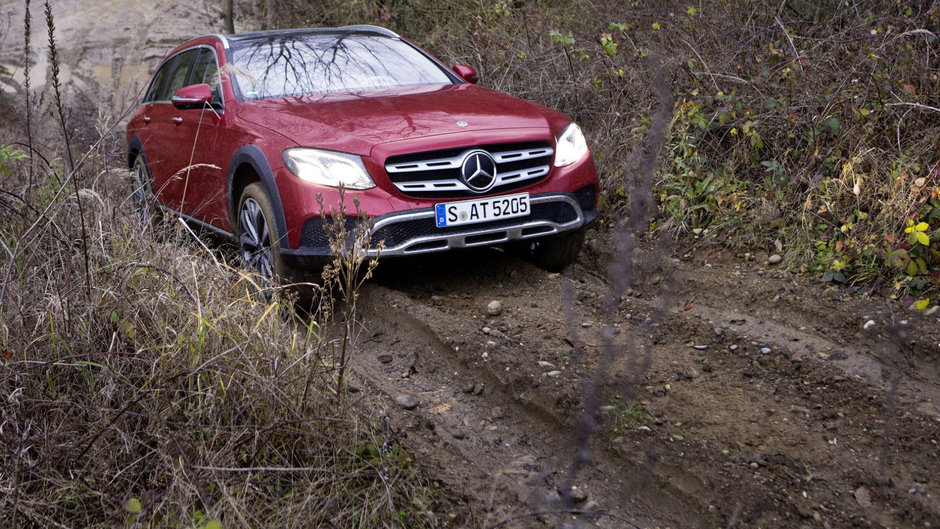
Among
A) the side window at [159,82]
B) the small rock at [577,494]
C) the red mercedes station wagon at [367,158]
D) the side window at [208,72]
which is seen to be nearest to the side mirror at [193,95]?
the red mercedes station wagon at [367,158]

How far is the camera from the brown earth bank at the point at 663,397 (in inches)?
107

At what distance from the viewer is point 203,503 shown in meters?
2.46

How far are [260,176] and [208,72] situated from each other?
5.66 feet

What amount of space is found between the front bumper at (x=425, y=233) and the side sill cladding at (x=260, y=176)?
0.52 feet

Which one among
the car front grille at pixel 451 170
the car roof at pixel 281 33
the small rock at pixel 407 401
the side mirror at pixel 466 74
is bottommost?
the small rock at pixel 407 401

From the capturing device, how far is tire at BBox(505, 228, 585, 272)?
5258 mm

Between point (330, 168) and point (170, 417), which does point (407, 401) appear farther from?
point (330, 168)

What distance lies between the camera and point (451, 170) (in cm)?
452

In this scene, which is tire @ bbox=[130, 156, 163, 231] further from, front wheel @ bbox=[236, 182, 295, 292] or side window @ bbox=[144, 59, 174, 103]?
side window @ bbox=[144, 59, 174, 103]

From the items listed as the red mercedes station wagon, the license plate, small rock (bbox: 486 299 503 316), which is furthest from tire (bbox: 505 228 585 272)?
small rock (bbox: 486 299 503 316)

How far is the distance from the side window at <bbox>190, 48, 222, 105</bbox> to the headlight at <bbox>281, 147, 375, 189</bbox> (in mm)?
1275

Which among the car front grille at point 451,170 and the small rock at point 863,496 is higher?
the car front grille at point 451,170

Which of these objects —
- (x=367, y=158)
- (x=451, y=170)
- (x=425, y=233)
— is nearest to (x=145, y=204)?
(x=367, y=158)

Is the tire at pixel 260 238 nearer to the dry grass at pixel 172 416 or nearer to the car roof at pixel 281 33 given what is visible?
the dry grass at pixel 172 416
